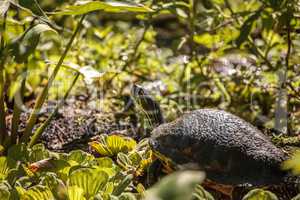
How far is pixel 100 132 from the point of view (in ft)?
6.34

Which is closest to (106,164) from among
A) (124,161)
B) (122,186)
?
(124,161)

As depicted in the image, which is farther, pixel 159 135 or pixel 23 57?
pixel 159 135

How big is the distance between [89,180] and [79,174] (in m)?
0.03

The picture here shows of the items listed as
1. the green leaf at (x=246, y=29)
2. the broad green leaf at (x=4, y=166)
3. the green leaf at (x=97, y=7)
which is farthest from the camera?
the green leaf at (x=246, y=29)

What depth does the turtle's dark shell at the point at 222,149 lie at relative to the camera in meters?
1.19

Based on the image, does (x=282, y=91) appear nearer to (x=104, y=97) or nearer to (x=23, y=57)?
(x=104, y=97)

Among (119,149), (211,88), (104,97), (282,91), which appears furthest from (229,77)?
(119,149)

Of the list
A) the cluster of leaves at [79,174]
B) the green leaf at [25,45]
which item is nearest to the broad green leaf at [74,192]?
the cluster of leaves at [79,174]

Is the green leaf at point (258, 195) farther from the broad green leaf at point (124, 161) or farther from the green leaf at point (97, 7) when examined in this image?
the green leaf at point (97, 7)

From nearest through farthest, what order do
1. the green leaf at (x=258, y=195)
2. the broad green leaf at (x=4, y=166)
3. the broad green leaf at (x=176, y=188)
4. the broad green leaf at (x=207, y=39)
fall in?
the broad green leaf at (x=176, y=188)
the green leaf at (x=258, y=195)
the broad green leaf at (x=4, y=166)
the broad green leaf at (x=207, y=39)

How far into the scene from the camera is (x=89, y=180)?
117 cm

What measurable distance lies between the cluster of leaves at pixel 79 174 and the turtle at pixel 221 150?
0.11 m

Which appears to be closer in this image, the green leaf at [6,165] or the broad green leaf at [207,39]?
the green leaf at [6,165]

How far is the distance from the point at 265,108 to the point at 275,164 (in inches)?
40.9
